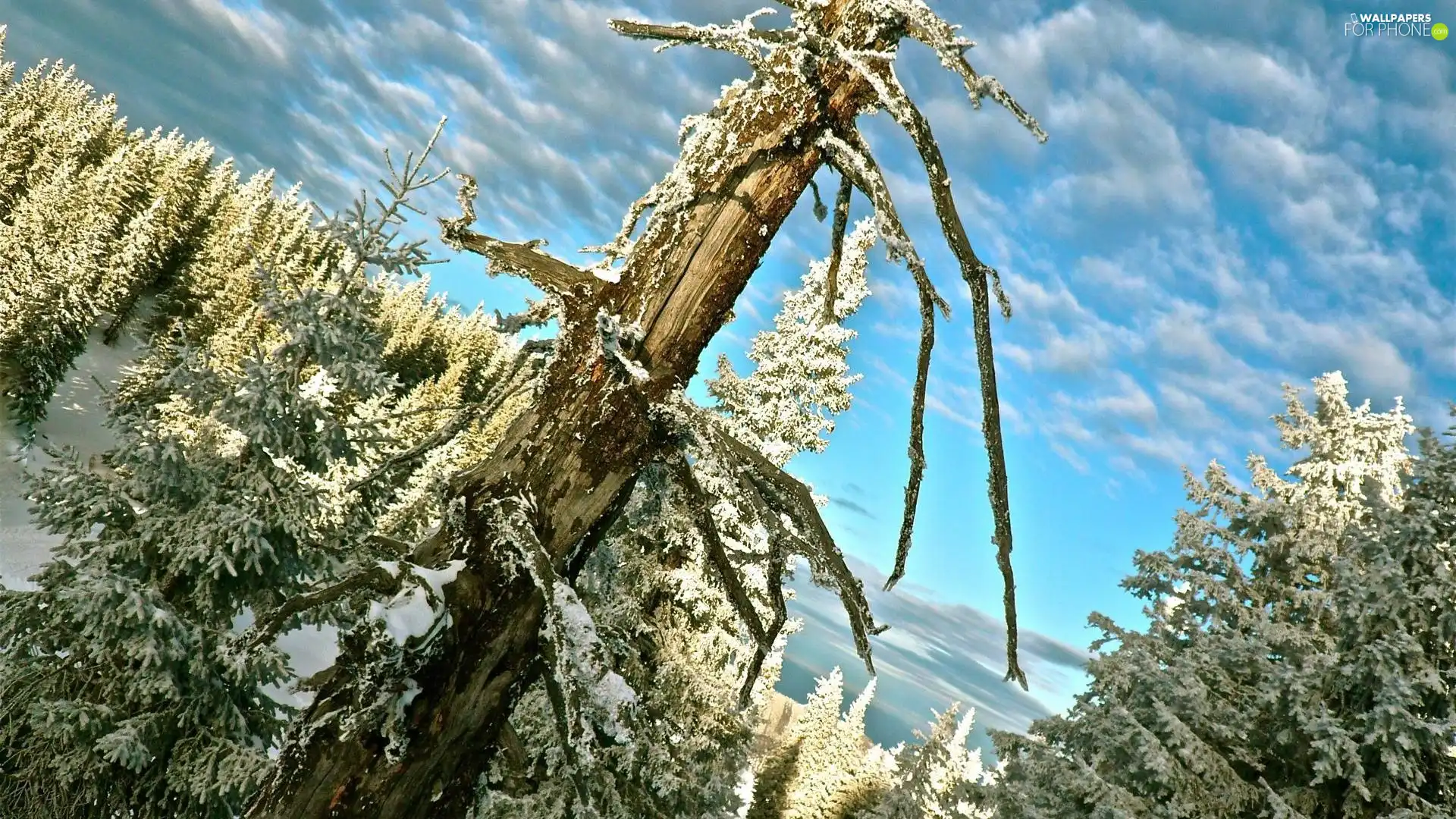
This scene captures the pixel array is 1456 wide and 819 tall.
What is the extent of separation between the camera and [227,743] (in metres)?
10.0

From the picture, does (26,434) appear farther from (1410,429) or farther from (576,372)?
(1410,429)

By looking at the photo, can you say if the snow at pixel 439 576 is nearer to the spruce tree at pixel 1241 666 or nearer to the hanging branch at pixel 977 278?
the hanging branch at pixel 977 278

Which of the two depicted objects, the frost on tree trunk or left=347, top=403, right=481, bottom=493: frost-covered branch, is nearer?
the frost on tree trunk

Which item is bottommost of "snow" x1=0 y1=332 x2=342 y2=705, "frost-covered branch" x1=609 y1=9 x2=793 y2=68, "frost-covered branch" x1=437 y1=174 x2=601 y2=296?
"snow" x1=0 y1=332 x2=342 y2=705

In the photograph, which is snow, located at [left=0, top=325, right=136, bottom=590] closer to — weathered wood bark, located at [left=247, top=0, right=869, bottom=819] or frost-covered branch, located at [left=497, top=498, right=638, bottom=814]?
weathered wood bark, located at [left=247, top=0, right=869, bottom=819]

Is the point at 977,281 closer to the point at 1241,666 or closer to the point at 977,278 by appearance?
the point at 977,278

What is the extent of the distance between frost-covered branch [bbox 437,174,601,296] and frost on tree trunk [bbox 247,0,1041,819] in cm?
1

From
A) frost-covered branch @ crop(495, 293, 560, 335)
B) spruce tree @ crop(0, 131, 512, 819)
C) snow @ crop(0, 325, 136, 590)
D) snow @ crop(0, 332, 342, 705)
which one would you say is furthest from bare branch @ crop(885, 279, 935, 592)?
snow @ crop(0, 325, 136, 590)

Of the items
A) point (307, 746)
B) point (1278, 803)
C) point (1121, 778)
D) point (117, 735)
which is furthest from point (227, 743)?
point (1278, 803)

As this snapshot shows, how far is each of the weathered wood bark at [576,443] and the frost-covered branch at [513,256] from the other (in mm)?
20

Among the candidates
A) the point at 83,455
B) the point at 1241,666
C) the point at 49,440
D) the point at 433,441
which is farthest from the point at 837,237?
the point at 83,455

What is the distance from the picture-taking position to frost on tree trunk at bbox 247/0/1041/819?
5.68 feet

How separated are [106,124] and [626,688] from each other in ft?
342

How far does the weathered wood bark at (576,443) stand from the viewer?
68.6 inches
